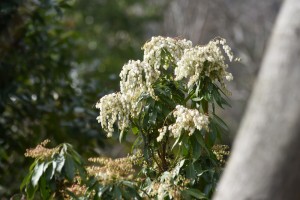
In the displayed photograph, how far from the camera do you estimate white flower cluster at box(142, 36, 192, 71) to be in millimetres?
3723

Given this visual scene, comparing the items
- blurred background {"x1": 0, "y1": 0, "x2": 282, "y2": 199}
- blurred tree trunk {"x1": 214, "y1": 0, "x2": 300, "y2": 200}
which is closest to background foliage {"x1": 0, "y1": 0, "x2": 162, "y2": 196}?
blurred background {"x1": 0, "y1": 0, "x2": 282, "y2": 199}

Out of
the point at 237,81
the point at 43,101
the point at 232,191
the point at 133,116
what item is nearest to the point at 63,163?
the point at 133,116

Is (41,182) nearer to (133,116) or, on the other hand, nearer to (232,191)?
(133,116)

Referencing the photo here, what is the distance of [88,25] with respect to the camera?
13.4m

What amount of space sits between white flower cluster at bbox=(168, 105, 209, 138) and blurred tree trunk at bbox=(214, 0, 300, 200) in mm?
957

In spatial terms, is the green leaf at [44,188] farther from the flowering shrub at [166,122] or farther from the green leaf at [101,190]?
the green leaf at [101,190]

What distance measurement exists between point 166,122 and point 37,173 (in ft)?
2.44

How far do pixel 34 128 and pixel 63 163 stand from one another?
3796 mm

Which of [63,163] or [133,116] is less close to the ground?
[133,116]

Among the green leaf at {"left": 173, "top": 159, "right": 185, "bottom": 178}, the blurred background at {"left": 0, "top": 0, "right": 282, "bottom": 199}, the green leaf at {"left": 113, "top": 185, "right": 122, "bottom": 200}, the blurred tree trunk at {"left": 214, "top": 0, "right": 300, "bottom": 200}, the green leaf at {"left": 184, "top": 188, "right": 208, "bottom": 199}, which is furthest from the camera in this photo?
the blurred background at {"left": 0, "top": 0, "right": 282, "bottom": 199}

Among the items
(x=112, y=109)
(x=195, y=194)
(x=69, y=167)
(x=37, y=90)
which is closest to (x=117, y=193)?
(x=69, y=167)

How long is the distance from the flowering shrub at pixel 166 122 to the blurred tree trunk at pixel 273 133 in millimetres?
986

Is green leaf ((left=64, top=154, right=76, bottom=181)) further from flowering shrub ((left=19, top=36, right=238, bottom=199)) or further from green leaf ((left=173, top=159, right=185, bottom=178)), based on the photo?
green leaf ((left=173, top=159, right=185, bottom=178))

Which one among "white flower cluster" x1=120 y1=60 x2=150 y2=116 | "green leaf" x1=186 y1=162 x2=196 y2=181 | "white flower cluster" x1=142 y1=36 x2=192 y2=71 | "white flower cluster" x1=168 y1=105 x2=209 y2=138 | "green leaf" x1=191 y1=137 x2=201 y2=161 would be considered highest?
"white flower cluster" x1=142 y1=36 x2=192 y2=71
